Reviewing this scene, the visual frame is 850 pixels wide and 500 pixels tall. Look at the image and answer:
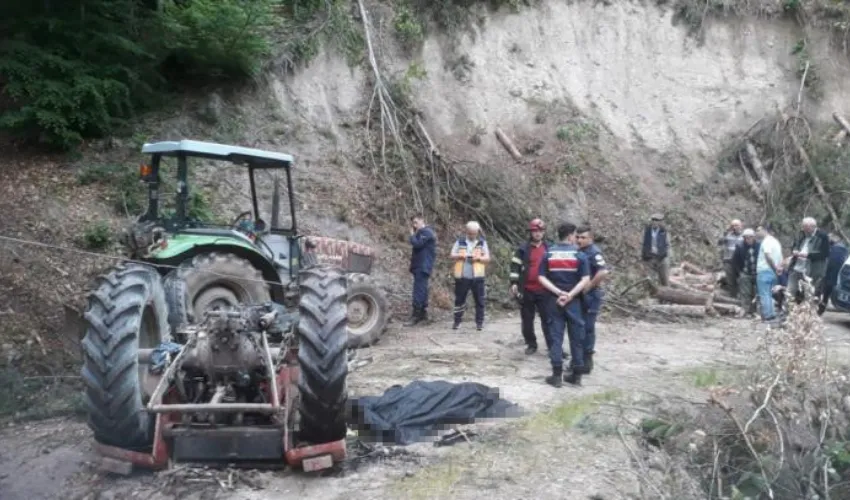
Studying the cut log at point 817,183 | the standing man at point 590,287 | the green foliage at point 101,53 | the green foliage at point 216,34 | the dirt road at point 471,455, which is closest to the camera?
the dirt road at point 471,455

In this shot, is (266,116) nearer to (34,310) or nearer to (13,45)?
(13,45)

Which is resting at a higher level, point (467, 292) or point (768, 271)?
point (768, 271)

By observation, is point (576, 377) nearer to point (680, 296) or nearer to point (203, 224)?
point (203, 224)

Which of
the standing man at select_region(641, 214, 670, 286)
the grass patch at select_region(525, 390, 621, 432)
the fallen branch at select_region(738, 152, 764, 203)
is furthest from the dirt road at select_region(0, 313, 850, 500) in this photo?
the fallen branch at select_region(738, 152, 764, 203)

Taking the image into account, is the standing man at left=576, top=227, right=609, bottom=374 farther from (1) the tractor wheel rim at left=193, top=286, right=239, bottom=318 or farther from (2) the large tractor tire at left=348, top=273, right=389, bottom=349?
(1) the tractor wheel rim at left=193, top=286, right=239, bottom=318

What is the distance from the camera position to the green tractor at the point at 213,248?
8055mm

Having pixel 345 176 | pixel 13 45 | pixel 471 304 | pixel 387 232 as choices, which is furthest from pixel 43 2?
pixel 471 304

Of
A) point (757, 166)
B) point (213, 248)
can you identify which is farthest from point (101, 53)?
point (757, 166)

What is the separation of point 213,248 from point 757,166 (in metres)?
14.1

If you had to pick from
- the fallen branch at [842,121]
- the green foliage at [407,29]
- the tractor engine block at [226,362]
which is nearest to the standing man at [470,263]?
the tractor engine block at [226,362]

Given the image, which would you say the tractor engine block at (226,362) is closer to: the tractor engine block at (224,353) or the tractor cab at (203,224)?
the tractor engine block at (224,353)

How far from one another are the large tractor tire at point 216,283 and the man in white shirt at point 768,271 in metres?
7.45

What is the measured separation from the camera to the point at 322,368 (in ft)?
18.5

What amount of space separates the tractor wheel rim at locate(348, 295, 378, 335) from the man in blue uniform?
3073 millimetres
